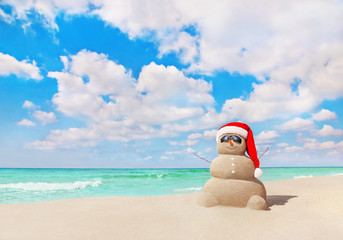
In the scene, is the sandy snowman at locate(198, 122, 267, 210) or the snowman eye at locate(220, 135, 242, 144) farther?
the snowman eye at locate(220, 135, 242, 144)

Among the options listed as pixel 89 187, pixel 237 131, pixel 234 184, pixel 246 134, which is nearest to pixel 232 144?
pixel 237 131

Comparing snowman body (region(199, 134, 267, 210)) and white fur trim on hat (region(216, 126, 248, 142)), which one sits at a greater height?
white fur trim on hat (region(216, 126, 248, 142))

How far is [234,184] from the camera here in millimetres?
5945

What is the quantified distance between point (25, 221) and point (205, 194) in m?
3.97

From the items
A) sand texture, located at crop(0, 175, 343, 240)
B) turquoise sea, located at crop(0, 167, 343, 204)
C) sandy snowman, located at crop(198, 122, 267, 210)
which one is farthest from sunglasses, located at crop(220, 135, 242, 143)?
turquoise sea, located at crop(0, 167, 343, 204)

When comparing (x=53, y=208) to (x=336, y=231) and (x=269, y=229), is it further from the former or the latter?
(x=336, y=231)

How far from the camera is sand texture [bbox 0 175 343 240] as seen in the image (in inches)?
174

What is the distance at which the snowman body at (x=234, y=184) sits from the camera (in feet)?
19.3

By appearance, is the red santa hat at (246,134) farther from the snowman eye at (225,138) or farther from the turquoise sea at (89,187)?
the turquoise sea at (89,187)

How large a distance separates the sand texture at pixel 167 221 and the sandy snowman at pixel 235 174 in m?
0.22

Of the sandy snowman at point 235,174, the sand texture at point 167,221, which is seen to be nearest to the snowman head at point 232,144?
the sandy snowman at point 235,174

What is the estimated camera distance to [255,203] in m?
5.76

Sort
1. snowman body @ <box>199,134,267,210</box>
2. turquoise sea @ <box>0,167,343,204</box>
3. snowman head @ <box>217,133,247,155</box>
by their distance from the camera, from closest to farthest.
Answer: snowman body @ <box>199,134,267,210</box>, snowman head @ <box>217,133,247,155</box>, turquoise sea @ <box>0,167,343,204</box>

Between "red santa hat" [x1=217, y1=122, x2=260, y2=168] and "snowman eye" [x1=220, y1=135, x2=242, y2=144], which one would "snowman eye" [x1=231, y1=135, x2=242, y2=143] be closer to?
"snowman eye" [x1=220, y1=135, x2=242, y2=144]
